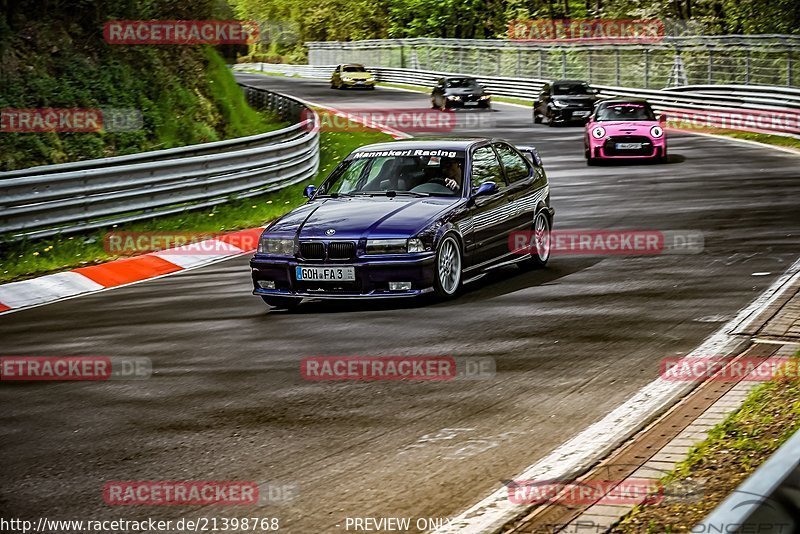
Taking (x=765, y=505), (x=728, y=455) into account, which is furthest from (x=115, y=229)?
(x=765, y=505)

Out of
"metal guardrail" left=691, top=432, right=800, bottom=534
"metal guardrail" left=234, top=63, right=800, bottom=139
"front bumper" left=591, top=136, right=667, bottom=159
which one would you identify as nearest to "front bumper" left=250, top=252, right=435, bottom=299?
"metal guardrail" left=691, top=432, right=800, bottom=534

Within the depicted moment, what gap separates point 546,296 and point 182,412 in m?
4.88

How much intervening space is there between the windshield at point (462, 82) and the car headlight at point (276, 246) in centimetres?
3489

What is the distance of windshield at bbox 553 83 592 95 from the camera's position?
125ft

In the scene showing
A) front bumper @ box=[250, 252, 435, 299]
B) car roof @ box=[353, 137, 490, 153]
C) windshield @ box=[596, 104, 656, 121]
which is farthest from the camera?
windshield @ box=[596, 104, 656, 121]

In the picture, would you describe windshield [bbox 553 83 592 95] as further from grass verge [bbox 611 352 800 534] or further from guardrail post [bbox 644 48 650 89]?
grass verge [bbox 611 352 800 534]

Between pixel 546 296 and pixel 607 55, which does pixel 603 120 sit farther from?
pixel 607 55

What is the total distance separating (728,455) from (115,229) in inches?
486

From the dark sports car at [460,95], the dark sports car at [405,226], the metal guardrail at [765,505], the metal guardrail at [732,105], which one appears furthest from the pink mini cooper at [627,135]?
the metal guardrail at [765,505]

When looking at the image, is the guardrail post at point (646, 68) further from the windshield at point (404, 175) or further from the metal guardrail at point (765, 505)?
the metal guardrail at point (765, 505)

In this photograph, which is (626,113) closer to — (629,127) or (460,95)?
(629,127)

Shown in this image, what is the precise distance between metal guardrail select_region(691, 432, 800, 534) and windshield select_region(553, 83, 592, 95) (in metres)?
35.7

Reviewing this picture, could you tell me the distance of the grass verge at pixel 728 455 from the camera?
4.97 metres

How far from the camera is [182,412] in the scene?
7.30 m
